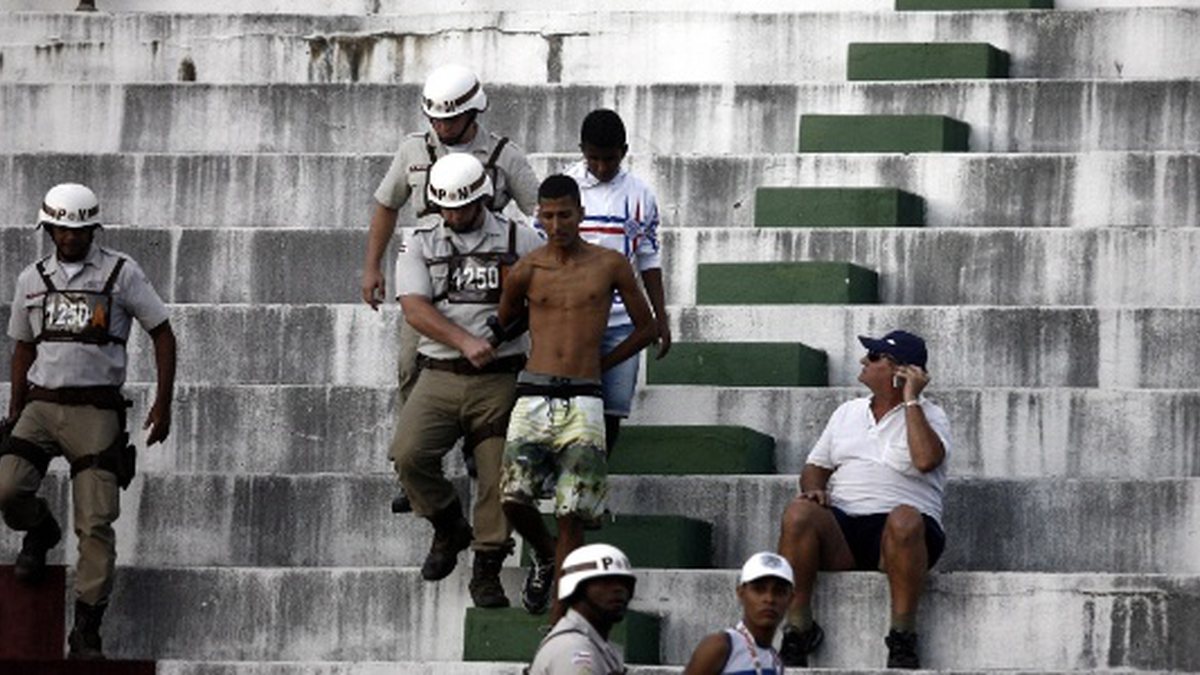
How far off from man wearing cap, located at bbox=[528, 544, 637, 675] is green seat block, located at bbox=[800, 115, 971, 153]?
6084 millimetres

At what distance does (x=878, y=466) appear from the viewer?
14.0 m

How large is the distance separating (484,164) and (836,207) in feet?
9.48

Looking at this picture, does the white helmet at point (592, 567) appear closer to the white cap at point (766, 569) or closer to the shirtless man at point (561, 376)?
the white cap at point (766, 569)

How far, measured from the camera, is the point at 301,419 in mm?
15812

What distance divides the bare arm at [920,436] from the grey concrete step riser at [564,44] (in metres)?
4.95

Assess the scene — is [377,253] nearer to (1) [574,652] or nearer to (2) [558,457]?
(2) [558,457]

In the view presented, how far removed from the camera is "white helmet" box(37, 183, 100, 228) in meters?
14.7

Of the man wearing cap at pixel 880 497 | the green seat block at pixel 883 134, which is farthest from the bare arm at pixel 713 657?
the green seat block at pixel 883 134

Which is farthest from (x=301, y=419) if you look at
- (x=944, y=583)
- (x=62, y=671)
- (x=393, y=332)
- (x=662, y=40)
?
(x=662, y=40)

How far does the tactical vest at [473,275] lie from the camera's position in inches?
563

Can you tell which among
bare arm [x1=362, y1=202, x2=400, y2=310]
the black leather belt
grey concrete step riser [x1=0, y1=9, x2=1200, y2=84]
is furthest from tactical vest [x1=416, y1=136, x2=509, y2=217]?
grey concrete step riser [x1=0, y1=9, x2=1200, y2=84]

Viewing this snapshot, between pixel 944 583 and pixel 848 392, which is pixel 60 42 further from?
pixel 944 583

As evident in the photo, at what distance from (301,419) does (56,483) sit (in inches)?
40.9

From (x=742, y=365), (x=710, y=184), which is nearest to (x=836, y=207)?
(x=710, y=184)
